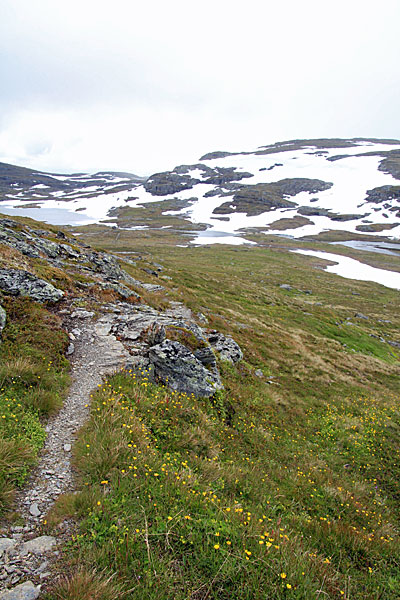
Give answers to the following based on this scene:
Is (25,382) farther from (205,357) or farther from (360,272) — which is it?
(360,272)

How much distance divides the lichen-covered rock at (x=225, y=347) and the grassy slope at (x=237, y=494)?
71 centimetres

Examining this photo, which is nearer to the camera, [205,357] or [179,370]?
[179,370]

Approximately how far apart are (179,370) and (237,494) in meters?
4.23

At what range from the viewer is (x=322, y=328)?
31812mm

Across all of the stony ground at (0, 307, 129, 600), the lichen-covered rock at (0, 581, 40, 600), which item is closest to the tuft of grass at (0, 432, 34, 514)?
the stony ground at (0, 307, 129, 600)

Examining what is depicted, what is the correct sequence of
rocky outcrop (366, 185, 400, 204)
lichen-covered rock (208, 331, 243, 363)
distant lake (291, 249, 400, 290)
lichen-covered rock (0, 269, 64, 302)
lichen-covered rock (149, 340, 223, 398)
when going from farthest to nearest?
1. rocky outcrop (366, 185, 400, 204)
2. distant lake (291, 249, 400, 290)
3. lichen-covered rock (208, 331, 243, 363)
4. lichen-covered rock (0, 269, 64, 302)
5. lichen-covered rock (149, 340, 223, 398)

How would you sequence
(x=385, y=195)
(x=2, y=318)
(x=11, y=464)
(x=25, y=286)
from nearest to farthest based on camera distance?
(x=11, y=464)
(x=2, y=318)
(x=25, y=286)
(x=385, y=195)

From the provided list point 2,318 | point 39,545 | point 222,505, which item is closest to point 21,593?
point 39,545

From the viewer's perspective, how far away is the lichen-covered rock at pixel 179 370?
9305 millimetres

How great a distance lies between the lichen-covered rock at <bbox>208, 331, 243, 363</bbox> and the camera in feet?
49.6

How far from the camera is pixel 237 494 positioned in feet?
20.1

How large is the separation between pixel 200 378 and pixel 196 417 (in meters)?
2.02

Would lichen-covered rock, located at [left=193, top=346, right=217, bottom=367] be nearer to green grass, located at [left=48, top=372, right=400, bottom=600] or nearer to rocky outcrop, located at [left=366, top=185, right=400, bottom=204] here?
green grass, located at [left=48, top=372, right=400, bottom=600]

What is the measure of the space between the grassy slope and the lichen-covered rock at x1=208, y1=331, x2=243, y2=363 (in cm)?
71
